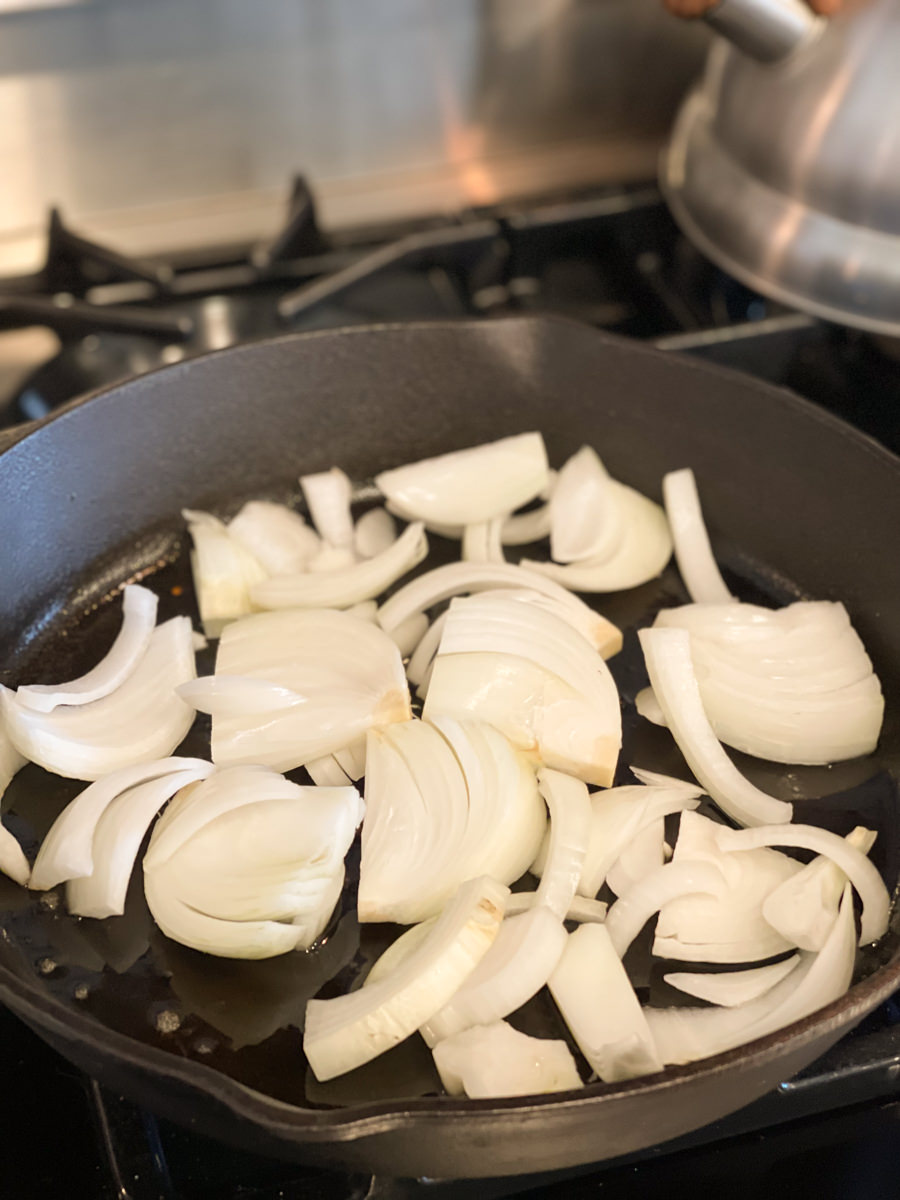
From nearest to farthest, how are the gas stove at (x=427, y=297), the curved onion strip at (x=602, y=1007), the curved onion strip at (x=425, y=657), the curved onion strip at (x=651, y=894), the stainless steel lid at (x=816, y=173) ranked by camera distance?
the curved onion strip at (x=602, y=1007) < the curved onion strip at (x=651, y=894) < the curved onion strip at (x=425, y=657) < the stainless steel lid at (x=816, y=173) < the gas stove at (x=427, y=297)

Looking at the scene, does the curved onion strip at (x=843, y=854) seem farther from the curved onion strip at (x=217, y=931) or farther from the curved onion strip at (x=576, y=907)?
the curved onion strip at (x=217, y=931)

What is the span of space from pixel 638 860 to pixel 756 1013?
134 mm

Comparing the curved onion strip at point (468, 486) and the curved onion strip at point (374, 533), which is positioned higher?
the curved onion strip at point (468, 486)

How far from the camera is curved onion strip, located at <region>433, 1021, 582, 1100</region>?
66 cm

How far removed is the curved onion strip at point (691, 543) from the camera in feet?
3.35

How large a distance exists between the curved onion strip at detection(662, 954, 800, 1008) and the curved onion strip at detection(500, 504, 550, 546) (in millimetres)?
456

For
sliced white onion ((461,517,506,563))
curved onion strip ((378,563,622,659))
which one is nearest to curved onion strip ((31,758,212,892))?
curved onion strip ((378,563,622,659))

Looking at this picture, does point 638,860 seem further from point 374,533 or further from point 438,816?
point 374,533

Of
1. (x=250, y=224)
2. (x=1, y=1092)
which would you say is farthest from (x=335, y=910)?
(x=250, y=224)

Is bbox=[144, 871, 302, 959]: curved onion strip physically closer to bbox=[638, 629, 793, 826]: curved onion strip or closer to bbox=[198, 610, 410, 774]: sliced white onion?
bbox=[198, 610, 410, 774]: sliced white onion

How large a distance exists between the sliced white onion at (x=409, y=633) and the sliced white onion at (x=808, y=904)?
365mm

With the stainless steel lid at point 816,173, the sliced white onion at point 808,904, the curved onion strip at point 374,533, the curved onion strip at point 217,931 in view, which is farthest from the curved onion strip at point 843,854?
the stainless steel lid at point 816,173

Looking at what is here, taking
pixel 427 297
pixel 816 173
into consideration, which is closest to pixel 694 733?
pixel 816 173

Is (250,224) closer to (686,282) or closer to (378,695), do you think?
(686,282)
